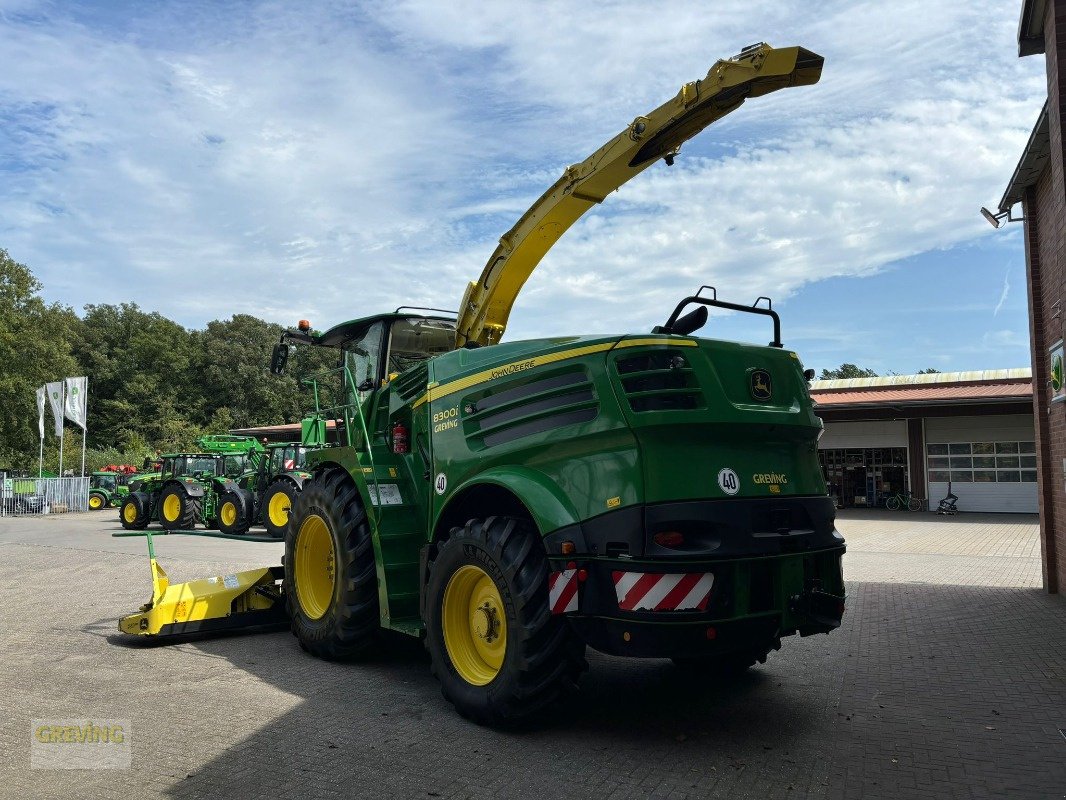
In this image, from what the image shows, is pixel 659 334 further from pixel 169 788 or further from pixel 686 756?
pixel 169 788

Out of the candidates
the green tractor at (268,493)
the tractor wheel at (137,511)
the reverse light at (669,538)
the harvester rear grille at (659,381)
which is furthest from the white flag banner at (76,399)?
the reverse light at (669,538)

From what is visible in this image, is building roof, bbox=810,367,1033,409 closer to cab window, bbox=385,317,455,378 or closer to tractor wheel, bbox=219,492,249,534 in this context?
tractor wheel, bbox=219,492,249,534

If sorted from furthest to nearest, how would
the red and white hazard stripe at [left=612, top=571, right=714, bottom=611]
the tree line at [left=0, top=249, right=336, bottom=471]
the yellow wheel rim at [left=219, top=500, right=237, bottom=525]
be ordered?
the tree line at [left=0, top=249, right=336, bottom=471], the yellow wheel rim at [left=219, top=500, right=237, bottom=525], the red and white hazard stripe at [left=612, top=571, right=714, bottom=611]

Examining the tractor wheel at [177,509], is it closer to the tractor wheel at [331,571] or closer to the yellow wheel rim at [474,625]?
the tractor wheel at [331,571]

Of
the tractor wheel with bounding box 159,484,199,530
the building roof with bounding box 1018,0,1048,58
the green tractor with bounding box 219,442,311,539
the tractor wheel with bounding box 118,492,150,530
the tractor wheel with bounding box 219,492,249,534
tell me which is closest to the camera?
the building roof with bounding box 1018,0,1048,58

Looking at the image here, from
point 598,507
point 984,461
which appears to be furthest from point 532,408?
point 984,461

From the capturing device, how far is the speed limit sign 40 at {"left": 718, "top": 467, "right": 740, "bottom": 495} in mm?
4469

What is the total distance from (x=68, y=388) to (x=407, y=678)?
103ft

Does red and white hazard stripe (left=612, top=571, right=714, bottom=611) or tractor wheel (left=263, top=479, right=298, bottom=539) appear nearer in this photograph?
red and white hazard stripe (left=612, top=571, right=714, bottom=611)

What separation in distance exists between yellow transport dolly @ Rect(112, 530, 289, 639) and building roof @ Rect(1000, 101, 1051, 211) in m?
8.70

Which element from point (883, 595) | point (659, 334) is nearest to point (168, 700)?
point (659, 334)

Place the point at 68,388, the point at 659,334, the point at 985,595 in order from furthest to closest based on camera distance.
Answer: the point at 68,388 → the point at 985,595 → the point at 659,334

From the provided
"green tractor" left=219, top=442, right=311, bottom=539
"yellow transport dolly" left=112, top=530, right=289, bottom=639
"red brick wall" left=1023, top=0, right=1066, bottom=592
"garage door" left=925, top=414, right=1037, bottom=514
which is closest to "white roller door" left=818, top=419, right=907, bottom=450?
"garage door" left=925, top=414, right=1037, bottom=514

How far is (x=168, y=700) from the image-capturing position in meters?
5.42
